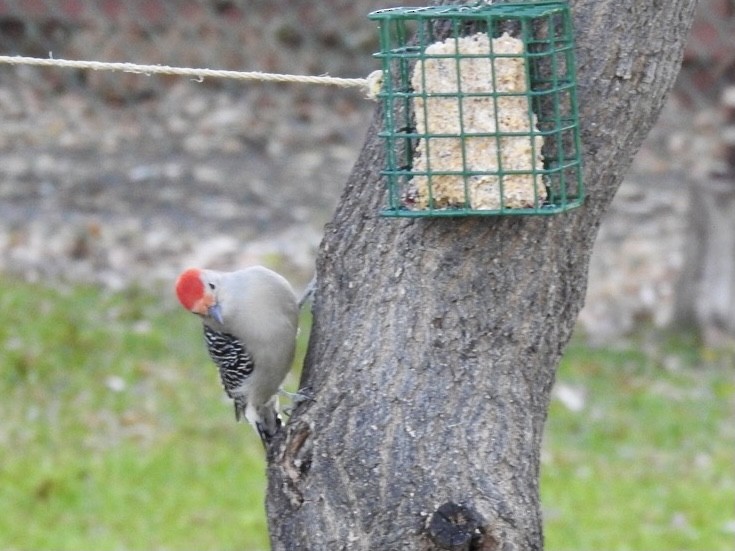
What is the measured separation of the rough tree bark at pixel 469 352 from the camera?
3.12 meters

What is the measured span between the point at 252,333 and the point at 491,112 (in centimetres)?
197

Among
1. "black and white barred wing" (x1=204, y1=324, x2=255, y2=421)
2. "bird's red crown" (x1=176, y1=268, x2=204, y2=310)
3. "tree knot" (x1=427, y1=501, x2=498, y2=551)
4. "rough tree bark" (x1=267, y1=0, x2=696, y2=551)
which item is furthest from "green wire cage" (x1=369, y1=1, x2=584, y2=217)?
"black and white barred wing" (x1=204, y1=324, x2=255, y2=421)

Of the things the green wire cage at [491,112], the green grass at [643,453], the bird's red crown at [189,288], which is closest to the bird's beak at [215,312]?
the bird's red crown at [189,288]

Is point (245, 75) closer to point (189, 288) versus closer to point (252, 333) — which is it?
point (189, 288)

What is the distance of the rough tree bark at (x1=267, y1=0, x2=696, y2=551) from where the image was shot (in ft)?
10.2

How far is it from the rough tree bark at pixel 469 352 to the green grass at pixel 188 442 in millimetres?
2888

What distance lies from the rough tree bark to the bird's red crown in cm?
130

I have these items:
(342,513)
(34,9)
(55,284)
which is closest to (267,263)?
(55,284)

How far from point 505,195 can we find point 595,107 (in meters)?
0.34

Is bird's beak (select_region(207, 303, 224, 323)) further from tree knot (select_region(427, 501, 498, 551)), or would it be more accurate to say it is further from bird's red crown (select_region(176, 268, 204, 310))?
tree knot (select_region(427, 501, 498, 551))

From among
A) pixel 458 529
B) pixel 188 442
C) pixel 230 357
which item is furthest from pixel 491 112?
pixel 188 442

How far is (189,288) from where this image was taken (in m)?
4.47

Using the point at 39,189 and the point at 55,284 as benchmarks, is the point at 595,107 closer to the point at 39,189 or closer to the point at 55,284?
the point at 55,284

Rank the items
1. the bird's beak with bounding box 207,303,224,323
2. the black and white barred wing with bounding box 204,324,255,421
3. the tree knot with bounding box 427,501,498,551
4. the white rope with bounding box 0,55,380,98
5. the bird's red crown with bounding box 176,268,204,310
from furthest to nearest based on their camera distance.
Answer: the black and white barred wing with bounding box 204,324,255,421, the bird's beak with bounding box 207,303,224,323, the bird's red crown with bounding box 176,268,204,310, the white rope with bounding box 0,55,380,98, the tree knot with bounding box 427,501,498,551
